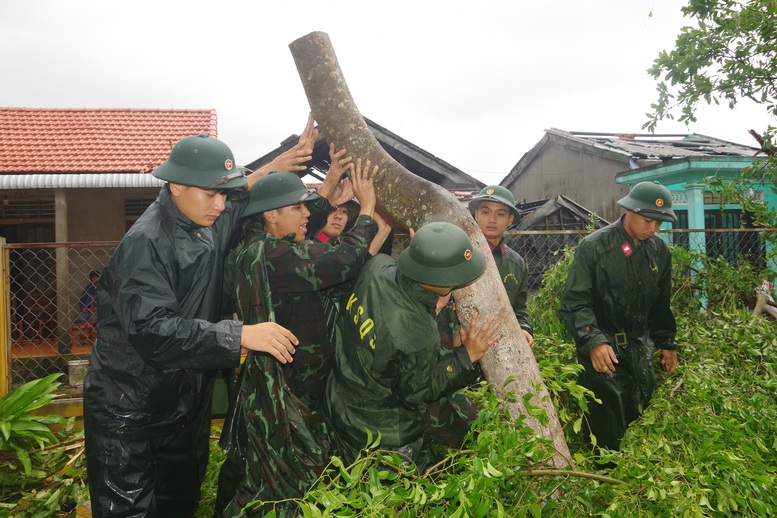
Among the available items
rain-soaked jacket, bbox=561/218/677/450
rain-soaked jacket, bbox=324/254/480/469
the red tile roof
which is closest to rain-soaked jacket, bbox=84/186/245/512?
rain-soaked jacket, bbox=324/254/480/469

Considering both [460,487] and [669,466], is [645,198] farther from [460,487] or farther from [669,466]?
[460,487]

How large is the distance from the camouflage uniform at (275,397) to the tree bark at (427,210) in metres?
0.27

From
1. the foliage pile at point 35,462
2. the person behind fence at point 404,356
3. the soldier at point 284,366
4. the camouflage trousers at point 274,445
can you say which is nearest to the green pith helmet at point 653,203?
the person behind fence at point 404,356

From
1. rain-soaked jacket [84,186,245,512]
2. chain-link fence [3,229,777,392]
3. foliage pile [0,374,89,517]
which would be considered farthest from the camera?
chain-link fence [3,229,777,392]

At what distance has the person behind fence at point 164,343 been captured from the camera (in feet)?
7.37

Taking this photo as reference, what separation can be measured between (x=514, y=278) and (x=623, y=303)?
80 cm

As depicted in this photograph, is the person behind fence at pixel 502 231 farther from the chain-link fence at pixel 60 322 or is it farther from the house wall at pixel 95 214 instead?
the house wall at pixel 95 214

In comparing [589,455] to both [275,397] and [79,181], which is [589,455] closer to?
[275,397]

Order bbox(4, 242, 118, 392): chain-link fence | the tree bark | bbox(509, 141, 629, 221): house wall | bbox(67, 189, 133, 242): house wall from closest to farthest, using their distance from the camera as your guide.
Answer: the tree bark
bbox(4, 242, 118, 392): chain-link fence
bbox(67, 189, 133, 242): house wall
bbox(509, 141, 629, 221): house wall

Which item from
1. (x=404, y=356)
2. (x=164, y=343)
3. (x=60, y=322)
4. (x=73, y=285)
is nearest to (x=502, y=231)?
(x=404, y=356)

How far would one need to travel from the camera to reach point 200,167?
2.57 metres

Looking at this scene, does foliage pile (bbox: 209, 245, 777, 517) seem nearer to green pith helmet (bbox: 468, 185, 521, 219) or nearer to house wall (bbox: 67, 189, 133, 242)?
green pith helmet (bbox: 468, 185, 521, 219)

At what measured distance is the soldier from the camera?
8.33ft

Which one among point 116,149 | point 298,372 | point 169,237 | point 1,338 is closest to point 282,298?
point 298,372
